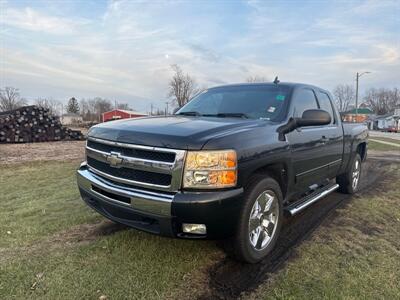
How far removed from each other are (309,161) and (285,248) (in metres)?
1.17

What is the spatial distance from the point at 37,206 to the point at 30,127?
574 inches

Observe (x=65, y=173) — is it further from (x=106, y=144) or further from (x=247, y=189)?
(x=247, y=189)

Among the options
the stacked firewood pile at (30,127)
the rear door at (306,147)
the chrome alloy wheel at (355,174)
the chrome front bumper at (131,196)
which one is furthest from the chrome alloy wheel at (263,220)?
the stacked firewood pile at (30,127)

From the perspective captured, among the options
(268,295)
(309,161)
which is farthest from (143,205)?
(309,161)

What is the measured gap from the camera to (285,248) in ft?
11.6

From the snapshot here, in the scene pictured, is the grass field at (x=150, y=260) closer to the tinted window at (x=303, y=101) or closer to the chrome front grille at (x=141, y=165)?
the chrome front grille at (x=141, y=165)

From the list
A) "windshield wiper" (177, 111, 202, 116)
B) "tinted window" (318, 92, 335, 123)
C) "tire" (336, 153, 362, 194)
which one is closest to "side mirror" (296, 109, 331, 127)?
"tinted window" (318, 92, 335, 123)

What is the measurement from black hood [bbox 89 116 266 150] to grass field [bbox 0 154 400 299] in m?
1.23

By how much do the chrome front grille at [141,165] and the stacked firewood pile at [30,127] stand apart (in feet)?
52.7

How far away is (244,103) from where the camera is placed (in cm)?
407

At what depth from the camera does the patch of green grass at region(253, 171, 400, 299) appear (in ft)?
8.83

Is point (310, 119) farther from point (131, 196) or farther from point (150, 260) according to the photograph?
point (150, 260)

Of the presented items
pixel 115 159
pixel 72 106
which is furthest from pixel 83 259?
pixel 72 106

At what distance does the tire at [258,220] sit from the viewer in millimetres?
2855
